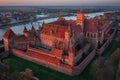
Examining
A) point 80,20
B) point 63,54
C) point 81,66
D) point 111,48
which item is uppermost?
point 80,20

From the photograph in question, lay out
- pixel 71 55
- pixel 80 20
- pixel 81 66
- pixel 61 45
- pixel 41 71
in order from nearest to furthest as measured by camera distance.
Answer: pixel 71 55, pixel 41 71, pixel 81 66, pixel 61 45, pixel 80 20

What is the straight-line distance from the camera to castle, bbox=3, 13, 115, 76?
29.1 metres

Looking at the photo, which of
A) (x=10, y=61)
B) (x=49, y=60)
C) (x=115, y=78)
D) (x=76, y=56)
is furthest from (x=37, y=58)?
(x=115, y=78)

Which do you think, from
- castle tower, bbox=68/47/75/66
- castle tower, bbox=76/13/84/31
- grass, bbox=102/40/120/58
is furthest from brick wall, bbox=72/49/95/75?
castle tower, bbox=76/13/84/31

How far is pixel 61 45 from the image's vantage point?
34469mm

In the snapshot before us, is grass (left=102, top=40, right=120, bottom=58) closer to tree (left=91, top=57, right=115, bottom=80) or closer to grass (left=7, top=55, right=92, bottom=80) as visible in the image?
grass (left=7, top=55, right=92, bottom=80)

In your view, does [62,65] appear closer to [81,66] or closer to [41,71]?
[81,66]

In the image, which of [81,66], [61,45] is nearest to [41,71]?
[81,66]

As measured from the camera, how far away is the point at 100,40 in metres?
39.3

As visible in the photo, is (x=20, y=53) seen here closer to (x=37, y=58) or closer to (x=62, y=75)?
(x=37, y=58)

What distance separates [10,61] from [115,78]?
681 inches

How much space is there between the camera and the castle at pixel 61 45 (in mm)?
29125

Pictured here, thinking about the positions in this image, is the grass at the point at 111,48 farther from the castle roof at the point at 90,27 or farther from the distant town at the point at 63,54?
the castle roof at the point at 90,27

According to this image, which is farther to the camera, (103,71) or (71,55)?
(71,55)
